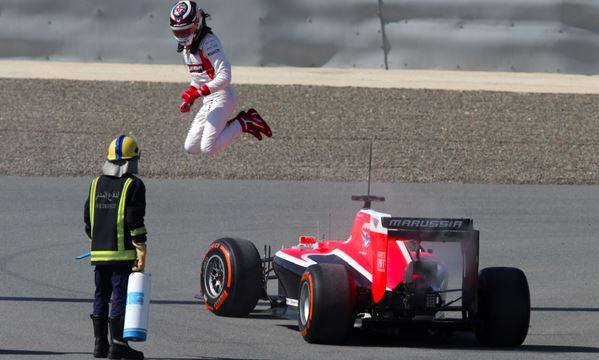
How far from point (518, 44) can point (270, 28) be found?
4.95 meters

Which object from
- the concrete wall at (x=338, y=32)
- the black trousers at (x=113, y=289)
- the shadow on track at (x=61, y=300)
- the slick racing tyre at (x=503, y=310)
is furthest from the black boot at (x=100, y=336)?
the concrete wall at (x=338, y=32)

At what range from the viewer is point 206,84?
40.0 feet

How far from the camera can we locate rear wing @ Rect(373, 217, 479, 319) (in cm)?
1110

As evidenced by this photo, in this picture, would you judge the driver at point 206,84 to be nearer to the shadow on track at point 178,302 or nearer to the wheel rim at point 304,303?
the shadow on track at point 178,302

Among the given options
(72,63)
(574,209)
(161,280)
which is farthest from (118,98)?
(161,280)

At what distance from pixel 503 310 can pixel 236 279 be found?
2.39 metres

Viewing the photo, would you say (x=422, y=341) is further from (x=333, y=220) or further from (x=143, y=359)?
(x=333, y=220)

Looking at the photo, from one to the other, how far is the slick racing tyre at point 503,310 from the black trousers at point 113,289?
9.22 ft

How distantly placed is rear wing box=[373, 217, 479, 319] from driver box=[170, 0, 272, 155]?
1.98 meters

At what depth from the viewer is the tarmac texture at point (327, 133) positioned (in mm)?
22984

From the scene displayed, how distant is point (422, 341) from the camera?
11664mm

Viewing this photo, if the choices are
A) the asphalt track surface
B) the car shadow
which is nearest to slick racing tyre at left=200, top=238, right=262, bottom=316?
the asphalt track surface

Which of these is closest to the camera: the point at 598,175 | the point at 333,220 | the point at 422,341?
the point at 422,341

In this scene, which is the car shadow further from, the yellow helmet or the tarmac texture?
the tarmac texture
